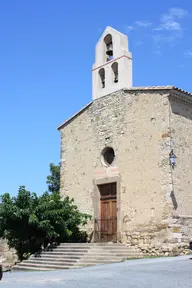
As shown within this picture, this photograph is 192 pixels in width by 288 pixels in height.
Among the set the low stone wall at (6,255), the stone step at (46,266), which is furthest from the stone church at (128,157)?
the low stone wall at (6,255)

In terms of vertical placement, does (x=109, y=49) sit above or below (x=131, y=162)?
above

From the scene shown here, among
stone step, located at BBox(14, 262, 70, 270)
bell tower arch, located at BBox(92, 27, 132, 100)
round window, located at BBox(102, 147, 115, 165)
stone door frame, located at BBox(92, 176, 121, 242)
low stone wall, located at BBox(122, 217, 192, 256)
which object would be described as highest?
bell tower arch, located at BBox(92, 27, 132, 100)

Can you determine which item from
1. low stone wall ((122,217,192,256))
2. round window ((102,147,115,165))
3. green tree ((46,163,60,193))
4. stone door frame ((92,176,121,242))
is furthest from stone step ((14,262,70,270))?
green tree ((46,163,60,193))

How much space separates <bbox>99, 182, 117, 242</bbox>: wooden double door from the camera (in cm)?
1758

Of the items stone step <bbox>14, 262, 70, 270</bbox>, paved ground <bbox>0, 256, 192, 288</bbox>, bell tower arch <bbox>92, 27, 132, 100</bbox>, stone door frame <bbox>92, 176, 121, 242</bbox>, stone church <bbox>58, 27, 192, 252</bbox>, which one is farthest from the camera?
bell tower arch <bbox>92, 27, 132, 100</bbox>

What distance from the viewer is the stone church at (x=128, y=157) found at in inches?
623

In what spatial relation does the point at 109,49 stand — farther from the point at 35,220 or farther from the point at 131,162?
the point at 35,220

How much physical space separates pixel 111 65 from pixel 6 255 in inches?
387

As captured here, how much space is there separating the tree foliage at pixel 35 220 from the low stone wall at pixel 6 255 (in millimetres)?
900

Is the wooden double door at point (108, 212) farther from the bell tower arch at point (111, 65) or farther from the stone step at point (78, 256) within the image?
the bell tower arch at point (111, 65)

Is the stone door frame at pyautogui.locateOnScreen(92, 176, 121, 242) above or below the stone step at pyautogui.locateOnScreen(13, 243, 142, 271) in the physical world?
above

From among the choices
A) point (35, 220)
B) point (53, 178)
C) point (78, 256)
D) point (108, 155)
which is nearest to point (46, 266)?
point (78, 256)

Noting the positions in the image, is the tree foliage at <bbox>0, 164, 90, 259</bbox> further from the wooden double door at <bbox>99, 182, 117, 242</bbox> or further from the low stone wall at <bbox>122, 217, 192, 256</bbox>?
the low stone wall at <bbox>122, 217, 192, 256</bbox>

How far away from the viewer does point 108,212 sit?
17984 mm
